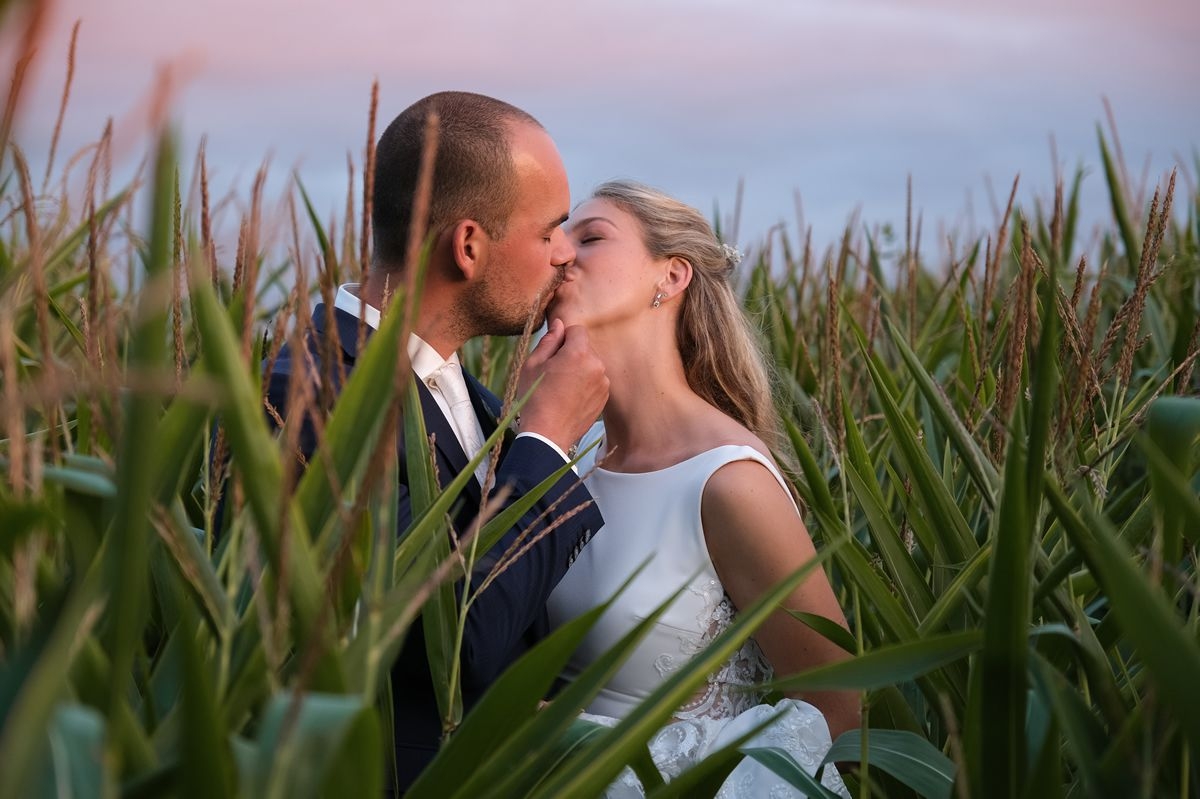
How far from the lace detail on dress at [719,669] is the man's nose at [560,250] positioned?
89 centimetres

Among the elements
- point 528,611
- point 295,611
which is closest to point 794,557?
point 528,611

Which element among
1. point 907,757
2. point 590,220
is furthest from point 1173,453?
point 590,220

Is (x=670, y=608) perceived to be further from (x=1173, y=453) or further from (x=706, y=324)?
(x=1173, y=453)

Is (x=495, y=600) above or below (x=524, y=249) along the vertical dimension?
below

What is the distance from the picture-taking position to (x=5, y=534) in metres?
0.80

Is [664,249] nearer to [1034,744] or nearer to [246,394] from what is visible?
[1034,744]

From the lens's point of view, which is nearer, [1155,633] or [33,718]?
[33,718]

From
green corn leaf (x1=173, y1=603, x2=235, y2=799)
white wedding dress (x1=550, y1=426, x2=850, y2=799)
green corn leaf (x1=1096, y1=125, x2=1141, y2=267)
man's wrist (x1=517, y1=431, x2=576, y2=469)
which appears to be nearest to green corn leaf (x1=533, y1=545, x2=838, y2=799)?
green corn leaf (x1=173, y1=603, x2=235, y2=799)

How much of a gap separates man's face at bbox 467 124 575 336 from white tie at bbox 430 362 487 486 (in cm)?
20

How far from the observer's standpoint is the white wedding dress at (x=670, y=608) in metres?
2.38

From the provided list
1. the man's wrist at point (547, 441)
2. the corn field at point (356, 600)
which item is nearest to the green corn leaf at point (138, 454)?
the corn field at point (356, 600)

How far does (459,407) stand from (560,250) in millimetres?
481

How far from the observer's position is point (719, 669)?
2.45 m

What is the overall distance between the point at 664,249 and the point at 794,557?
3.17 ft
